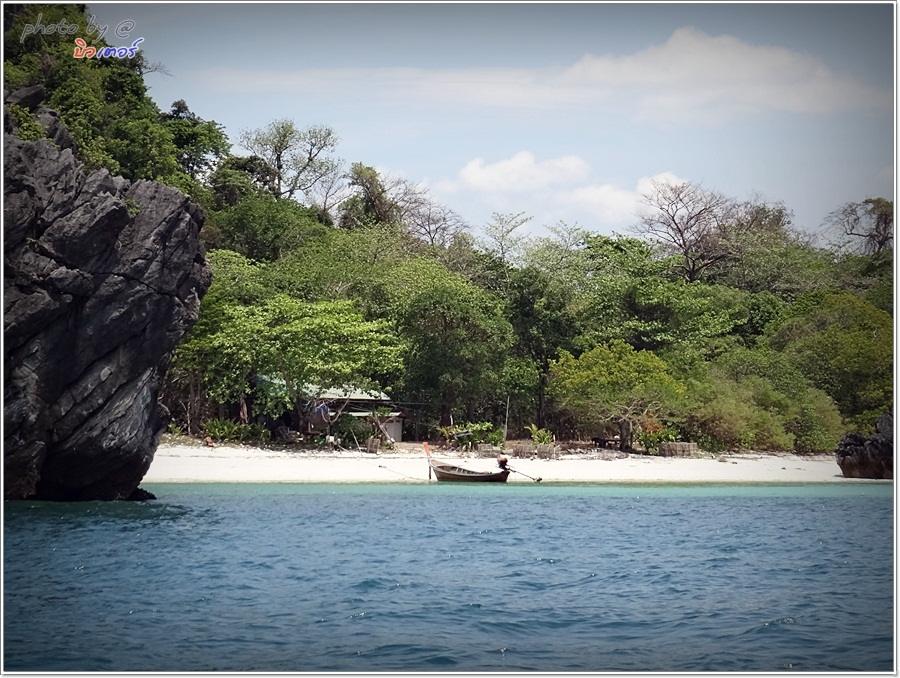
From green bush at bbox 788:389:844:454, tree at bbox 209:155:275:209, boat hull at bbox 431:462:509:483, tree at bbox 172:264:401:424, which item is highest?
tree at bbox 209:155:275:209

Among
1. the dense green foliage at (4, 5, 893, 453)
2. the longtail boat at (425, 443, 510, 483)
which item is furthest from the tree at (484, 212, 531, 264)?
the longtail boat at (425, 443, 510, 483)

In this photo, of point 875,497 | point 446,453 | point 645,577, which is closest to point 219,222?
point 446,453

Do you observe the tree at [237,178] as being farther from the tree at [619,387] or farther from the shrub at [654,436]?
the shrub at [654,436]

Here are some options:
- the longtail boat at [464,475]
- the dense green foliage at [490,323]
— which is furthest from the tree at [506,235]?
the longtail boat at [464,475]

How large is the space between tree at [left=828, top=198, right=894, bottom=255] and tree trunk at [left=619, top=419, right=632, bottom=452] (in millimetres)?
5492

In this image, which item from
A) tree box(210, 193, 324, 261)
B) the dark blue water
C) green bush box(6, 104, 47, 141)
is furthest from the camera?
tree box(210, 193, 324, 261)

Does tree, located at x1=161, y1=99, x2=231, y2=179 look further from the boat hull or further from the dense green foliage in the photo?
the boat hull

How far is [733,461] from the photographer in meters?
18.9

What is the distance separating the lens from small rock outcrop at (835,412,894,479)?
52.9 feet

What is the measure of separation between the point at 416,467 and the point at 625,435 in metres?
4.79

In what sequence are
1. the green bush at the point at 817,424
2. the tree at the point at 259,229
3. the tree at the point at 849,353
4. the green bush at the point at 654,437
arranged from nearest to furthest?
the tree at the point at 849,353 < the green bush at the point at 817,424 < the green bush at the point at 654,437 < the tree at the point at 259,229

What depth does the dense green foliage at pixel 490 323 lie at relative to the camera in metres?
19.2

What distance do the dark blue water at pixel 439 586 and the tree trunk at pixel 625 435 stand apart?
19.6 feet

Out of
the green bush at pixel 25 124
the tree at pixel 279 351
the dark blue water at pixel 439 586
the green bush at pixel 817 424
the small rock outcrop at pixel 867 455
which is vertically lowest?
the dark blue water at pixel 439 586
